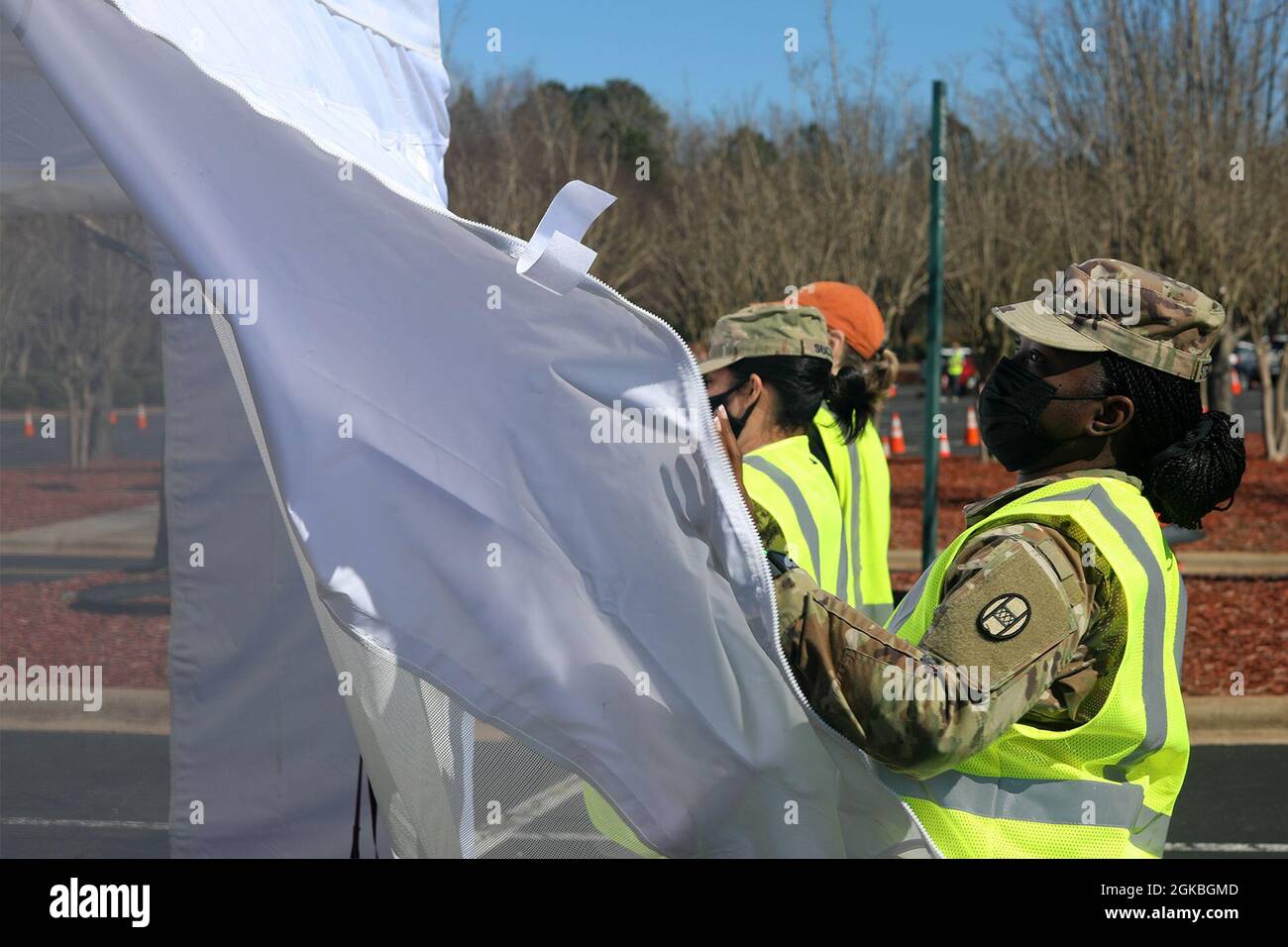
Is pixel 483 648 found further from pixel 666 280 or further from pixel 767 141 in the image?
pixel 666 280

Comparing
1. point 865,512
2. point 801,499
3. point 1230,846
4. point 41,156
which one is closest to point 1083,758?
point 801,499

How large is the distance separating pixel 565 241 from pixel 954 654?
2.41 feet

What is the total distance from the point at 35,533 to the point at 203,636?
7757 mm

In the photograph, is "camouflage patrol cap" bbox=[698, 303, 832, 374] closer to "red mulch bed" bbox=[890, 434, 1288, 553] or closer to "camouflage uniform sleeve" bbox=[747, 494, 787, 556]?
"camouflage uniform sleeve" bbox=[747, 494, 787, 556]

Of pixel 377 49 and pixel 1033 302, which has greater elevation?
pixel 377 49

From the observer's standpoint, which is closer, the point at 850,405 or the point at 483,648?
the point at 483,648

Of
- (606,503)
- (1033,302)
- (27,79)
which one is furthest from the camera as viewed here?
(27,79)

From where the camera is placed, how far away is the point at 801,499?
3.19m

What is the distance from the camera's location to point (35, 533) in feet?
35.4

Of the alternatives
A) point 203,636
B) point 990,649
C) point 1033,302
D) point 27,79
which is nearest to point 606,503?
point 990,649

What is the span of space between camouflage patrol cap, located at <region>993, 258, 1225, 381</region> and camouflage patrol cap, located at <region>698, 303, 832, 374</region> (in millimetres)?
1189

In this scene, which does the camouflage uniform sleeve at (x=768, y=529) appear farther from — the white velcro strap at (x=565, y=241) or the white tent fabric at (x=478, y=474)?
the white velcro strap at (x=565, y=241)

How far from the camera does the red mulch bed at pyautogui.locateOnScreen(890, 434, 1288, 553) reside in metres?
13.4
